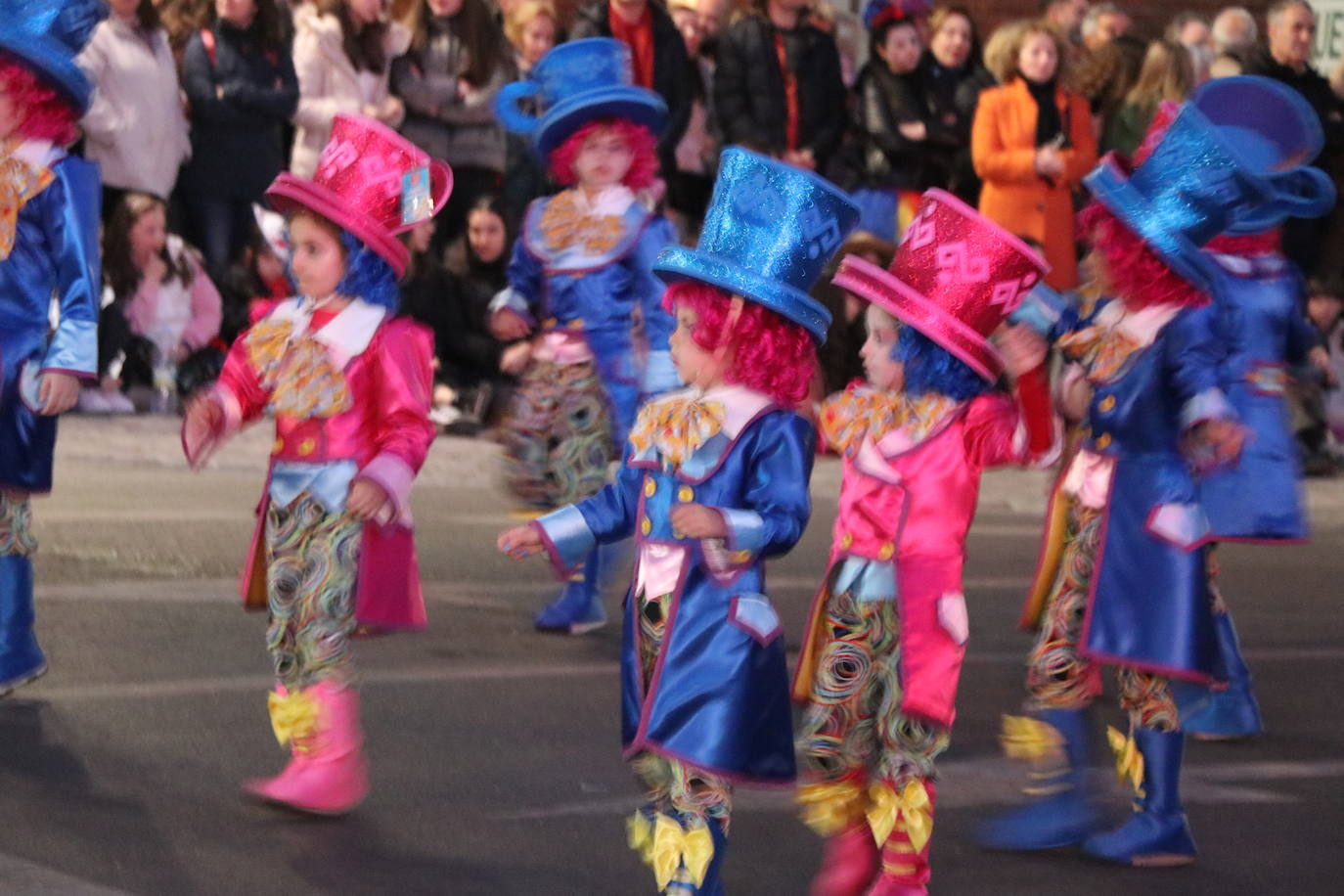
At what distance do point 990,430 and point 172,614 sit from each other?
365cm

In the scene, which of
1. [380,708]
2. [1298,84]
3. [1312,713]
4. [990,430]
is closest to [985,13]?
[1298,84]

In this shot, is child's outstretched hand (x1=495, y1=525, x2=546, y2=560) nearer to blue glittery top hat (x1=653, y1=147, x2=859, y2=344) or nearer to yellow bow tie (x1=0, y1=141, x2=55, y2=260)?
blue glittery top hat (x1=653, y1=147, x2=859, y2=344)

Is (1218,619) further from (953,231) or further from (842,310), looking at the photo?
(842,310)

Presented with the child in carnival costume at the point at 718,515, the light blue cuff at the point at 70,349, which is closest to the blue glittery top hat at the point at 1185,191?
the child in carnival costume at the point at 718,515

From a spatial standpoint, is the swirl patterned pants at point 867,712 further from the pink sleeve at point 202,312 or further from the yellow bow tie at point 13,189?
the pink sleeve at point 202,312

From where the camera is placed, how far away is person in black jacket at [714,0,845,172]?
12.3m

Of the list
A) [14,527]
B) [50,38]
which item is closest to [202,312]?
[14,527]

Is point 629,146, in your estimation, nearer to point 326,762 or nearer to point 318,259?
point 318,259

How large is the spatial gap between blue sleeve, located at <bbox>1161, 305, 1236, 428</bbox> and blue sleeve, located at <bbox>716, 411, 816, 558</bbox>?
4.03 ft

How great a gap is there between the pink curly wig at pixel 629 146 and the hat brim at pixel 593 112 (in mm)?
17

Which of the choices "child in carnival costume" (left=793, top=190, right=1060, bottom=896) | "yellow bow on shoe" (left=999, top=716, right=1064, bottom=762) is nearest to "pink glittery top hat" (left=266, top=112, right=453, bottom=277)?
"child in carnival costume" (left=793, top=190, right=1060, bottom=896)

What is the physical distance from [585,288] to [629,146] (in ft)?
1.66

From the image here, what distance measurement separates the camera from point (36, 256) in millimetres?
6004

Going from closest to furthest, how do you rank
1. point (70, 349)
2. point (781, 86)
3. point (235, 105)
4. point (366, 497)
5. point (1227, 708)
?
point (366, 497)
point (70, 349)
point (1227, 708)
point (235, 105)
point (781, 86)
